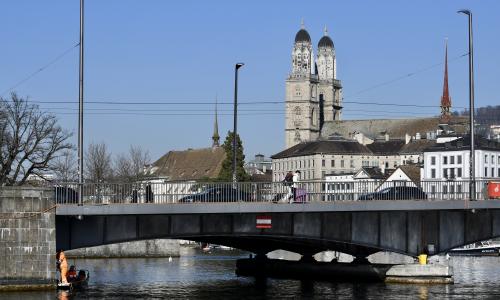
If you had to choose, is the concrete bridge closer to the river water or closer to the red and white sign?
the red and white sign

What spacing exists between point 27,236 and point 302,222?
49.1 feet

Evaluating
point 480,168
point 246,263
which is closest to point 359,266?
point 246,263

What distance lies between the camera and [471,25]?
225 ft

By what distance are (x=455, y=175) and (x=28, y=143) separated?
104 meters

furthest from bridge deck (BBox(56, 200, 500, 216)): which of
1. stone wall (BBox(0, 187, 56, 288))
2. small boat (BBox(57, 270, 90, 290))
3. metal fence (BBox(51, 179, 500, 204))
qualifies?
small boat (BBox(57, 270, 90, 290))

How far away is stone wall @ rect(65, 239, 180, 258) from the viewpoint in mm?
113500

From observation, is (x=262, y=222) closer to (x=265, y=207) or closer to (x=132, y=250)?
(x=265, y=207)

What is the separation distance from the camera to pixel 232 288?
69625mm

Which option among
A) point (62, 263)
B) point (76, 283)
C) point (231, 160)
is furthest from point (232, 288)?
point (231, 160)

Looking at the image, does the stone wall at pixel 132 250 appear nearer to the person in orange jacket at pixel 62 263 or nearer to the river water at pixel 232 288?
the river water at pixel 232 288

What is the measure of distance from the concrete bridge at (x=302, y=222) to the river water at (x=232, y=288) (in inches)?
109

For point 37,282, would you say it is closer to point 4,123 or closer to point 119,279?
point 119,279

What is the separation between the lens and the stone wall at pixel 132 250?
114 metres

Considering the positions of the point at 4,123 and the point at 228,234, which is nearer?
the point at 228,234
